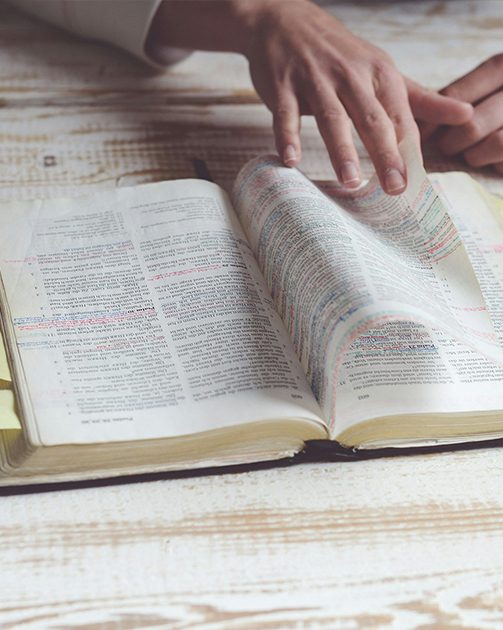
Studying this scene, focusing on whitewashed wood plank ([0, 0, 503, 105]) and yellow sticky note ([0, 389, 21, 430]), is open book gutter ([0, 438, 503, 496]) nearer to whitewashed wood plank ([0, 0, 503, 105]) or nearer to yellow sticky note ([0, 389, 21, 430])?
yellow sticky note ([0, 389, 21, 430])

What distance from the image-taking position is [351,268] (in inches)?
25.0

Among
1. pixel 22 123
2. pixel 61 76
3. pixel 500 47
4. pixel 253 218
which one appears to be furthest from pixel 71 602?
pixel 500 47

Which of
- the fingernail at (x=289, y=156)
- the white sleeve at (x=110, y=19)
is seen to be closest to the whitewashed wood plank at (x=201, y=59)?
the white sleeve at (x=110, y=19)

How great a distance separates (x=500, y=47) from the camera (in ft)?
3.93

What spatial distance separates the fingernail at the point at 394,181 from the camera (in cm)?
79

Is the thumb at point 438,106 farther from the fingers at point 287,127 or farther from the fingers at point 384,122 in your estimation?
the fingers at point 287,127

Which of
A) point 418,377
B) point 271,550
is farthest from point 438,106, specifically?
point 271,550

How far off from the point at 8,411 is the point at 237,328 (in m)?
0.20

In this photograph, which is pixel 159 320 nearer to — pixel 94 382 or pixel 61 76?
pixel 94 382

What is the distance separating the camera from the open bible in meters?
0.59

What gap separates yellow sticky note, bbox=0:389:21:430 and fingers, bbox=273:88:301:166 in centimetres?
38

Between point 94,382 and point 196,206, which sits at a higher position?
point 196,206

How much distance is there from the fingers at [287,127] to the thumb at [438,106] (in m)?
0.15

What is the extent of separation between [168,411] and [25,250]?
0.24 metres
